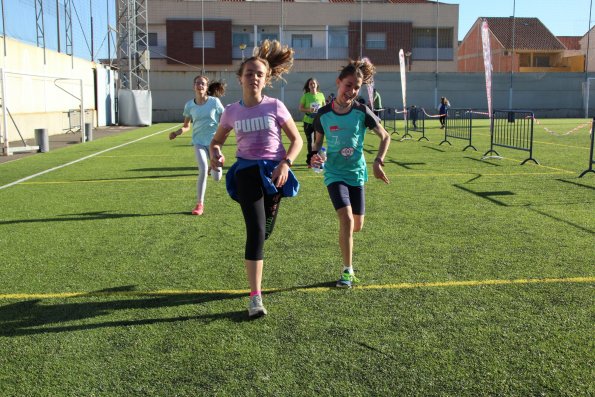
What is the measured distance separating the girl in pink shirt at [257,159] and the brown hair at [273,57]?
12mm

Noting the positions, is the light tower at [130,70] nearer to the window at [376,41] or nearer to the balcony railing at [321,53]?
the balcony railing at [321,53]

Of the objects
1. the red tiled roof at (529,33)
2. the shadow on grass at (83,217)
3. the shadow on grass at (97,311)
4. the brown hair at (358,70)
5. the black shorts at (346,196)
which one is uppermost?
the red tiled roof at (529,33)

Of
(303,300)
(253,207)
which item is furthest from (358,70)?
(303,300)

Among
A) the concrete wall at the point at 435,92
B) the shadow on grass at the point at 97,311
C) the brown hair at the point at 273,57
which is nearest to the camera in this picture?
the shadow on grass at the point at 97,311

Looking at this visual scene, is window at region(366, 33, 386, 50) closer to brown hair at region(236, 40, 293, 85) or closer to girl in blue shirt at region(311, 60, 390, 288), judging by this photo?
girl in blue shirt at region(311, 60, 390, 288)

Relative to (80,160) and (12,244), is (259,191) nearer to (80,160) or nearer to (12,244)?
(12,244)

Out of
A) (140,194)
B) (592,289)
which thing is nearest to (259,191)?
(592,289)

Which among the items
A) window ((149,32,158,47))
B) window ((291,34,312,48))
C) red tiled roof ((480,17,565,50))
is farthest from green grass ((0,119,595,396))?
red tiled roof ((480,17,565,50))

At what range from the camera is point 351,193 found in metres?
5.69

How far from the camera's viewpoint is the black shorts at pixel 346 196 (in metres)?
5.53

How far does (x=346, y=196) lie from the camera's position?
5.57 meters

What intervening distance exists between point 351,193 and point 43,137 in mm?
17122

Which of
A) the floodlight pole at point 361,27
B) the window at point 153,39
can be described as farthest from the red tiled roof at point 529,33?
the window at point 153,39

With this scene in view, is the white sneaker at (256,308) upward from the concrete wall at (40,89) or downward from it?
downward
